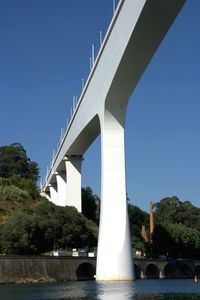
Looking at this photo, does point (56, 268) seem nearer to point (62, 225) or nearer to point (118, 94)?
point (62, 225)

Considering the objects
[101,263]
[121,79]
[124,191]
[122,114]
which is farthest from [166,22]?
[101,263]

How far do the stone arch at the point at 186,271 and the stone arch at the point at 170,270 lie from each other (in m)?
1.32

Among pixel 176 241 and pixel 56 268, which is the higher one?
pixel 176 241

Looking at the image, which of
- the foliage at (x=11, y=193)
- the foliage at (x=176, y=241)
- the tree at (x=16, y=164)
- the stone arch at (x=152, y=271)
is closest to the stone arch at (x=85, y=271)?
the stone arch at (x=152, y=271)

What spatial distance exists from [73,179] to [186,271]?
18.1 metres

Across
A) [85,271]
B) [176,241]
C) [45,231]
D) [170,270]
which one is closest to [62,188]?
[176,241]

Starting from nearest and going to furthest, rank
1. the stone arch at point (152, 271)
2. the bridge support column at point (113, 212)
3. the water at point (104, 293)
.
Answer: the water at point (104, 293)
the bridge support column at point (113, 212)
the stone arch at point (152, 271)

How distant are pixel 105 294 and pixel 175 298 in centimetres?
402

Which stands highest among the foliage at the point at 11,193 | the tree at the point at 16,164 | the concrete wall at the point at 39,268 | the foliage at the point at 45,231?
the tree at the point at 16,164

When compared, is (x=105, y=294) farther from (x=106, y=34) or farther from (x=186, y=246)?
(x=186, y=246)

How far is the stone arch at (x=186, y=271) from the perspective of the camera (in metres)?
68.9

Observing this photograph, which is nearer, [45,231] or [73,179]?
[45,231]

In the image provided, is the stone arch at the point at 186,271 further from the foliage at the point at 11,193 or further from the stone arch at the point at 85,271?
the foliage at the point at 11,193

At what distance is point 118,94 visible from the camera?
4006 cm
